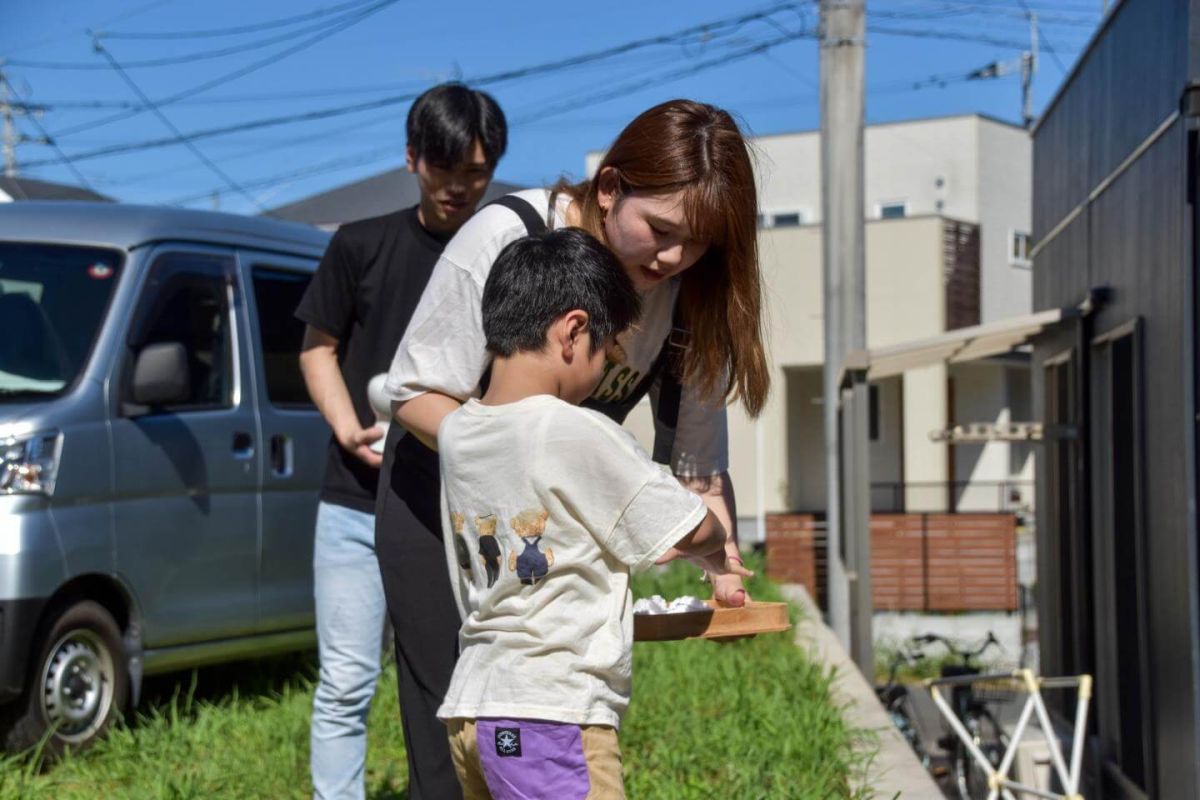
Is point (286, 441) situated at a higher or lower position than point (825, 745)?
higher

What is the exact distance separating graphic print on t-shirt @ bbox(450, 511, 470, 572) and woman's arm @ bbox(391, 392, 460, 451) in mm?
135

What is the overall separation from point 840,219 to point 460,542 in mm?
10514

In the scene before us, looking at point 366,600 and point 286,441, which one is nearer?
point 366,600

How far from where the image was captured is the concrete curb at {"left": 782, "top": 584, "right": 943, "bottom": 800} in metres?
4.56

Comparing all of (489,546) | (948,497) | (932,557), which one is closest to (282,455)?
(489,546)

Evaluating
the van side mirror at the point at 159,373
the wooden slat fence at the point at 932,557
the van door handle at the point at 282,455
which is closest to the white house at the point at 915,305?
the wooden slat fence at the point at 932,557

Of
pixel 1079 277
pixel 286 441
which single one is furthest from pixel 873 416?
pixel 286 441

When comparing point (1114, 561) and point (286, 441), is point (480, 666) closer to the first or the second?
point (286, 441)

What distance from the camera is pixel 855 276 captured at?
1254 centimetres

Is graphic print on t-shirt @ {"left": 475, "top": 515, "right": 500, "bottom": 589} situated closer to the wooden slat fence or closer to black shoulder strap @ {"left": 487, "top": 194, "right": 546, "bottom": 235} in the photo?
black shoulder strap @ {"left": 487, "top": 194, "right": 546, "bottom": 235}

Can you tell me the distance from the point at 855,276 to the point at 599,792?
414 inches

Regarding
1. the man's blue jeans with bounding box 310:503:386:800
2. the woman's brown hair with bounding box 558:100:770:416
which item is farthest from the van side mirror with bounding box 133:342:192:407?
the woman's brown hair with bounding box 558:100:770:416

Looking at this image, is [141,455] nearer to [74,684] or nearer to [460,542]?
[74,684]

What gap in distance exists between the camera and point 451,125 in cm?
371
